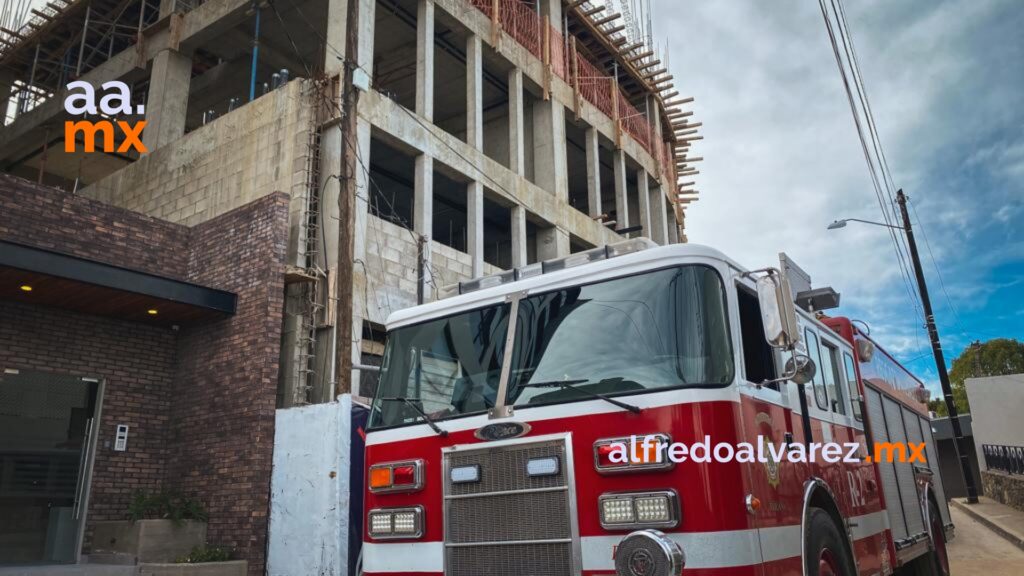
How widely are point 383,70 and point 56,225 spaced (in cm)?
1246

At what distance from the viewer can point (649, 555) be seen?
13.0 ft

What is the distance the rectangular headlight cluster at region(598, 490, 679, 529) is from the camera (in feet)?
13.4

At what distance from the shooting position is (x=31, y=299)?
37.5ft

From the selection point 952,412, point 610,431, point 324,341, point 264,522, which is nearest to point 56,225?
point 324,341

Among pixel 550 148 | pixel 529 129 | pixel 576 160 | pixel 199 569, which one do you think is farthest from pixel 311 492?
pixel 576 160

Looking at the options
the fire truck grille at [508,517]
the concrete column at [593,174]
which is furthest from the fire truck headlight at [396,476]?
the concrete column at [593,174]

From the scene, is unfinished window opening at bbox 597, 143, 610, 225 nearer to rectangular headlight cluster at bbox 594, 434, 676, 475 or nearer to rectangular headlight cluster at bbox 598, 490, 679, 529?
rectangular headlight cluster at bbox 594, 434, 676, 475

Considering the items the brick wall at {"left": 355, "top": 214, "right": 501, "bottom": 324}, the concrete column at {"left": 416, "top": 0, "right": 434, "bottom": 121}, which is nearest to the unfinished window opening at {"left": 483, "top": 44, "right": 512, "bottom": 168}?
the concrete column at {"left": 416, "top": 0, "right": 434, "bottom": 121}

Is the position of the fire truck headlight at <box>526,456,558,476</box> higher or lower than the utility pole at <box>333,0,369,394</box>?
→ lower

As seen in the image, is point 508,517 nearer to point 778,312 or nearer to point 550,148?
point 778,312

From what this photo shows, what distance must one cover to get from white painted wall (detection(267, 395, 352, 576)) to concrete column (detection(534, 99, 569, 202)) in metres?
12.5

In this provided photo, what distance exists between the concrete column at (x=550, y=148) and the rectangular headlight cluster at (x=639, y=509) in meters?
17.8

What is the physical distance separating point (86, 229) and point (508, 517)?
10.6 m

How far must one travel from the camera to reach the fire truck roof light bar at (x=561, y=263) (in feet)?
17.7
